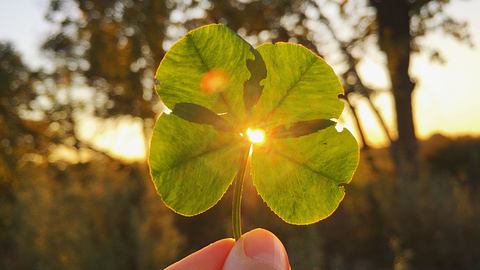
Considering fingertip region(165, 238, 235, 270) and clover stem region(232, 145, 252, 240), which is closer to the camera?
clover stem region(232, 145, 252, 240)

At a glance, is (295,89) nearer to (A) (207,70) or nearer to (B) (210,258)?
(A) (207,70)

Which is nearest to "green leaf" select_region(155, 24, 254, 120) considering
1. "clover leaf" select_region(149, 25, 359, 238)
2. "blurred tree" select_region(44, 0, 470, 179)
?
"clover leaf" select_region(149, 25, 359, 238)

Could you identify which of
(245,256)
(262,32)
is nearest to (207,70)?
(245,256)

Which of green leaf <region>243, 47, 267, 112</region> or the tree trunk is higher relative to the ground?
the tree trunk

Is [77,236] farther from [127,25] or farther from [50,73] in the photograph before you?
[50,73]

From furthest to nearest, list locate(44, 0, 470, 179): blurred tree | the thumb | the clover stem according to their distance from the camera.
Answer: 1. locate(44, 0, 470, 179): blurred tree
2. the thumb
3. the clover stem

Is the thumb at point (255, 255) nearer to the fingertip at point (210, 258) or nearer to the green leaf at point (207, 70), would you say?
the fingertip at point (210, 258)

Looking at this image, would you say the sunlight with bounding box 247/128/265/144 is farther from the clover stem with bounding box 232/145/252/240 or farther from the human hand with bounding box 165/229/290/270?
the human hand with bounding box 165/229/290/270
